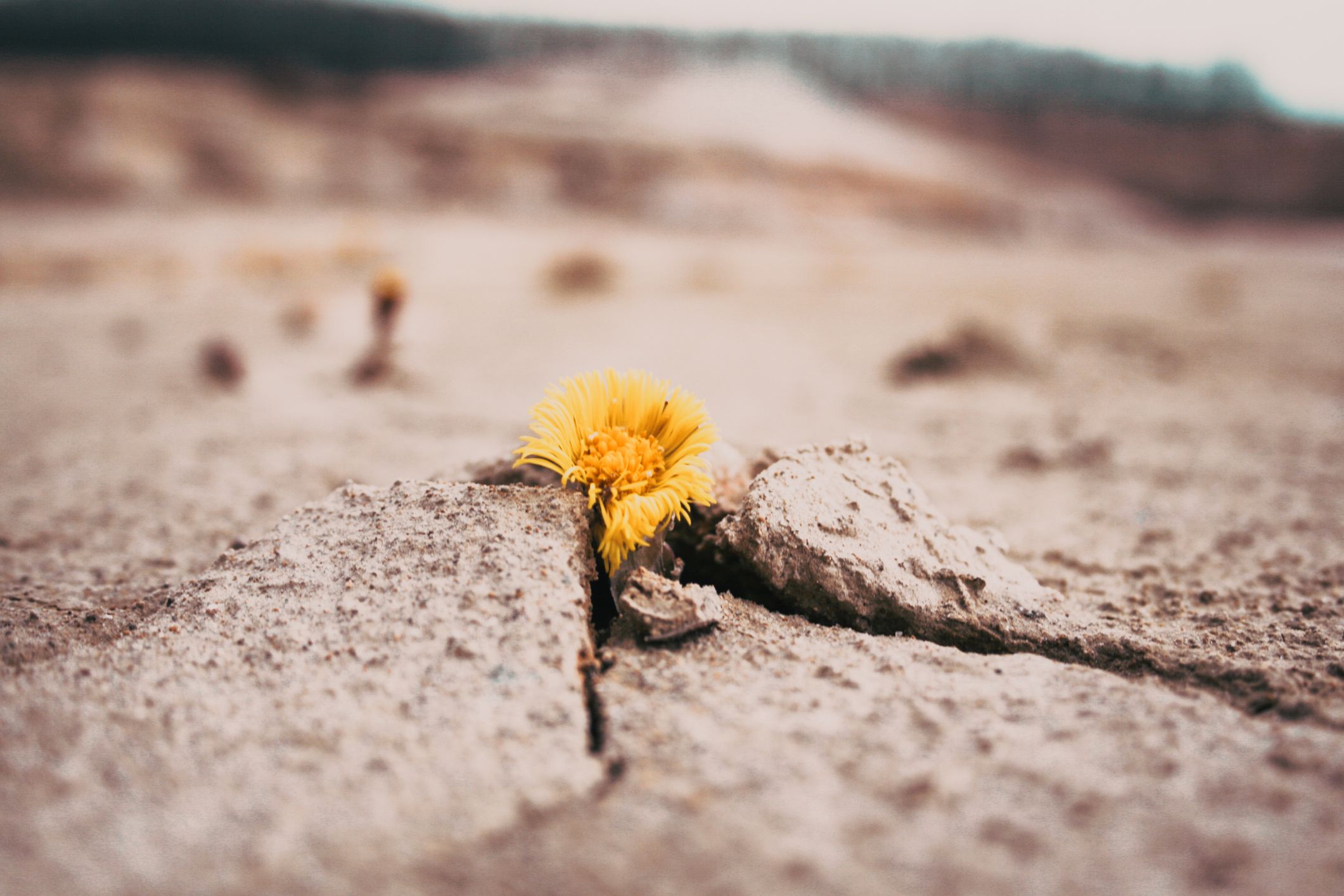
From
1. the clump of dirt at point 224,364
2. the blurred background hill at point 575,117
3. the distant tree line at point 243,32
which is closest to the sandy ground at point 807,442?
the clump of dirt at point 224,364

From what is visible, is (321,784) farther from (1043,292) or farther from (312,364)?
(1043,292)

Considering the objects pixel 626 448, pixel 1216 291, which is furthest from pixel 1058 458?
pixel 1216 291

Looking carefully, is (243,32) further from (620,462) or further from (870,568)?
(870,568)

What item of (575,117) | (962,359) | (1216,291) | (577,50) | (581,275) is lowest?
(962,359)

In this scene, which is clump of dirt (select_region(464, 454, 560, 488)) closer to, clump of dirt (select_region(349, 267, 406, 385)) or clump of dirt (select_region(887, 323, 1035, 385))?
clump of dirt (select_region(349, 267, 406, 385))

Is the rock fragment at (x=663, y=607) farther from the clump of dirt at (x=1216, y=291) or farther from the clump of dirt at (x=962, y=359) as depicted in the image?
the clump of dirt at (x=1216, y=291)

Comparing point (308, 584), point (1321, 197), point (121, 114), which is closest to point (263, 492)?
point (308, 584)
